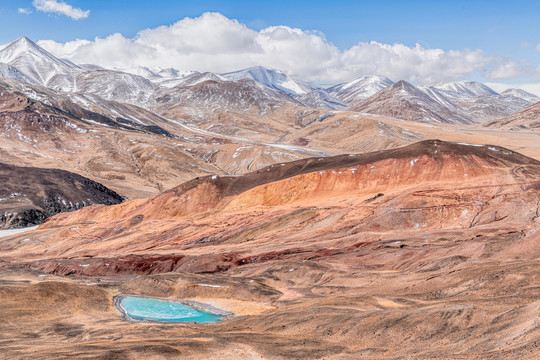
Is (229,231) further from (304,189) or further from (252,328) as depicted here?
(252,328)

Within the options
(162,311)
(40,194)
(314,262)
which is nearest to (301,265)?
(314,262)

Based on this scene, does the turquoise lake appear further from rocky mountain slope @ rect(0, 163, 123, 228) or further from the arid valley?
rocky mountain slope @ rect(0, 163, 123, 228)

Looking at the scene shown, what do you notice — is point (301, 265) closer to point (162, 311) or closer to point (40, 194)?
point (162, 311)

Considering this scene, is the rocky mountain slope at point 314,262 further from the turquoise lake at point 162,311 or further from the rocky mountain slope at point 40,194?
the rocky mountain slope at point 40,194

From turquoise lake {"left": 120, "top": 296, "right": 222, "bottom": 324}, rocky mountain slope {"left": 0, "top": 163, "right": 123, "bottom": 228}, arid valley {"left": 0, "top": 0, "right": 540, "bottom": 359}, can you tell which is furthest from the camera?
rocky mountain slope {"left": 0, "top": 163, "right": 123, "bottom": 228}

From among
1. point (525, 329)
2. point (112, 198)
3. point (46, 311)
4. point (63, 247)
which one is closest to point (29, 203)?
point (112, 198)

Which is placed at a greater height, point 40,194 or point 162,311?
point 40,194

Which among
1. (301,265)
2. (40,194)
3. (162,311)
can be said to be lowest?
(162,311)

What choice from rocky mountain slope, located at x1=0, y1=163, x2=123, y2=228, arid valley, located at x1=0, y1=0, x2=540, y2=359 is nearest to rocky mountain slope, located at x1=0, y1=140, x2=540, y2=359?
arid valley, located at x1=0, y1=0, x2=540, y2=359

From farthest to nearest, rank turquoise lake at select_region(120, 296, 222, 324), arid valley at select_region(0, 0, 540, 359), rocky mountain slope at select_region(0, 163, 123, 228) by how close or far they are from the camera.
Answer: rocky mountain slope at select_region(0, 163, 123, 228) < turquoise lake at select_region(120, 296, 222, 324) < arid valley at select_region(0, 0, 540, 359)
